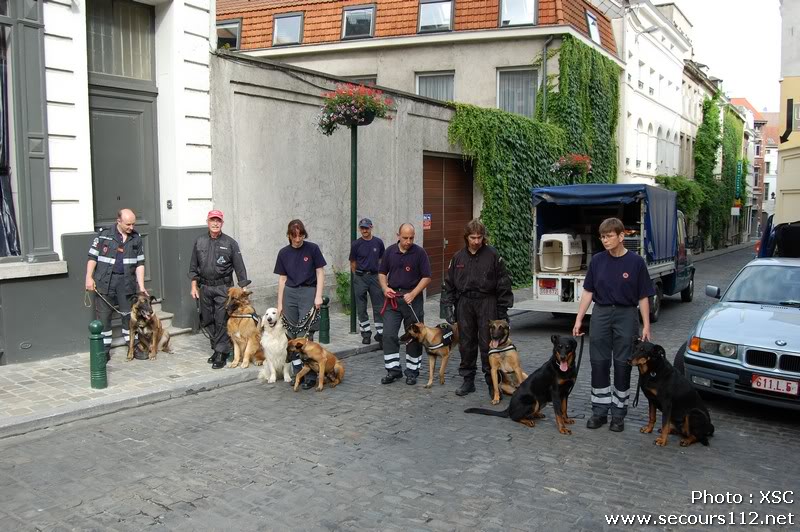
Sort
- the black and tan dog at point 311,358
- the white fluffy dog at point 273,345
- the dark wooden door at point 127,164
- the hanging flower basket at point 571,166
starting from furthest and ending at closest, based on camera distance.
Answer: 1. the hanging flower basket at point 571,166
2. the dark wooden door at point 127,164
3. the white fluffy dog at point 273,345
4. the black and tan dog at point 311,358

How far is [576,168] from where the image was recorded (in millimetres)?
20781

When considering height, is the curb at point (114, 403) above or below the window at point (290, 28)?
below

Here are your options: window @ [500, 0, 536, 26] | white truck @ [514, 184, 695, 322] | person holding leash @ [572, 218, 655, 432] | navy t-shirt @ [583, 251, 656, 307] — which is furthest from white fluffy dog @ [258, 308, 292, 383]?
window @ [500, 0, 536, 26]

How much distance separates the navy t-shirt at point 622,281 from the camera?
21.1 feet

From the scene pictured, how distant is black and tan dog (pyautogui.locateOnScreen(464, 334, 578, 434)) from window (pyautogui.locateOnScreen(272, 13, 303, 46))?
19.7 m

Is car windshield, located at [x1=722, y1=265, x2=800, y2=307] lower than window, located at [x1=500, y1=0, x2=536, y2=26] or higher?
lower

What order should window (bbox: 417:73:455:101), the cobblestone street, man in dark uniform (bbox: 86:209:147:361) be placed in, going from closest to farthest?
1. the cobblestone street
2. man in dark uniform (bbox: 86:209:147:361)
3. window (bbox: 417:73:455:101)

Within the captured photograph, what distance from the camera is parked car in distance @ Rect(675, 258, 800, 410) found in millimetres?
6570

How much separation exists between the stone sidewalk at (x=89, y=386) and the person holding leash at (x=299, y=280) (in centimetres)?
91

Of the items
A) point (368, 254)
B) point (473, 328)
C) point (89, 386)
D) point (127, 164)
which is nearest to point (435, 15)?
point (368, 254)

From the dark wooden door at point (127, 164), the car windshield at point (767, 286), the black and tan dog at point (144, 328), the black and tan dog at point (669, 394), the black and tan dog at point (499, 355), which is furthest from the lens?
the dark wooden door at point (127, 164)

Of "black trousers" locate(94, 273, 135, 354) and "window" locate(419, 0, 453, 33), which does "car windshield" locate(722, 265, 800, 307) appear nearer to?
"black trousers" locate(94, 273, 135, 354)

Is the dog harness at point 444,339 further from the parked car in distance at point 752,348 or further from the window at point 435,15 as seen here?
the window at point 435,15

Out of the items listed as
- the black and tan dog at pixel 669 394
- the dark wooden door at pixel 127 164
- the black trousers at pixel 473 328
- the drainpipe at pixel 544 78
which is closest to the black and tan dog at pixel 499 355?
the black trousers at pixel 473 328
